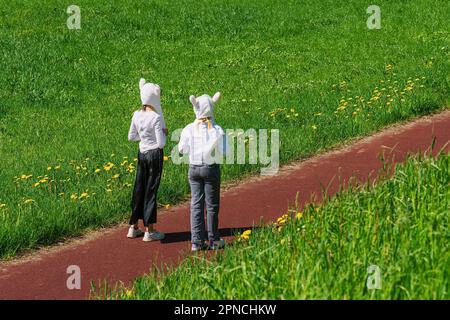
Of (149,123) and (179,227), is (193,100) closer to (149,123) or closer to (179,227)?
(149,123)

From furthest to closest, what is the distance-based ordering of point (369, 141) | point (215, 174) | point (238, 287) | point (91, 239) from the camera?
Answer: point (369, 141) < point (91, 239) < point (215, 174) < point (238, 287)

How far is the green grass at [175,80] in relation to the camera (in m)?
11.4

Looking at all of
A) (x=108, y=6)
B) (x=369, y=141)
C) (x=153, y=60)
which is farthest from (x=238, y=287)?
(x=108, y=6)

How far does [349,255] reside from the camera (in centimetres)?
702

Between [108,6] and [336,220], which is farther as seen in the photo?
[108,6]

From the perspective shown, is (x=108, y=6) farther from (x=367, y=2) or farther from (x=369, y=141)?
(x=369, y=141)

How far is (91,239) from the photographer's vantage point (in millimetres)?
10000

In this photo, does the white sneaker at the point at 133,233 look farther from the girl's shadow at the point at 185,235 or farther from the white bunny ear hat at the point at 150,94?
the white bunny ear hat at the point at 150,94

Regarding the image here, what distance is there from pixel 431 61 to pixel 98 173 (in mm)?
8727

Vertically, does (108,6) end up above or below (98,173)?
above

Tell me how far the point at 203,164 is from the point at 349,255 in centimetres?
260

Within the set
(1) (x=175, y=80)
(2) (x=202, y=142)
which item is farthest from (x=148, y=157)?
(1) (x=175, y=80)

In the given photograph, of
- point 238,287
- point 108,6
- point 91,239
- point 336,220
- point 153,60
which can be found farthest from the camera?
point 108,6

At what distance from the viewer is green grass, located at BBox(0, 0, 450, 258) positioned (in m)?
11.4
